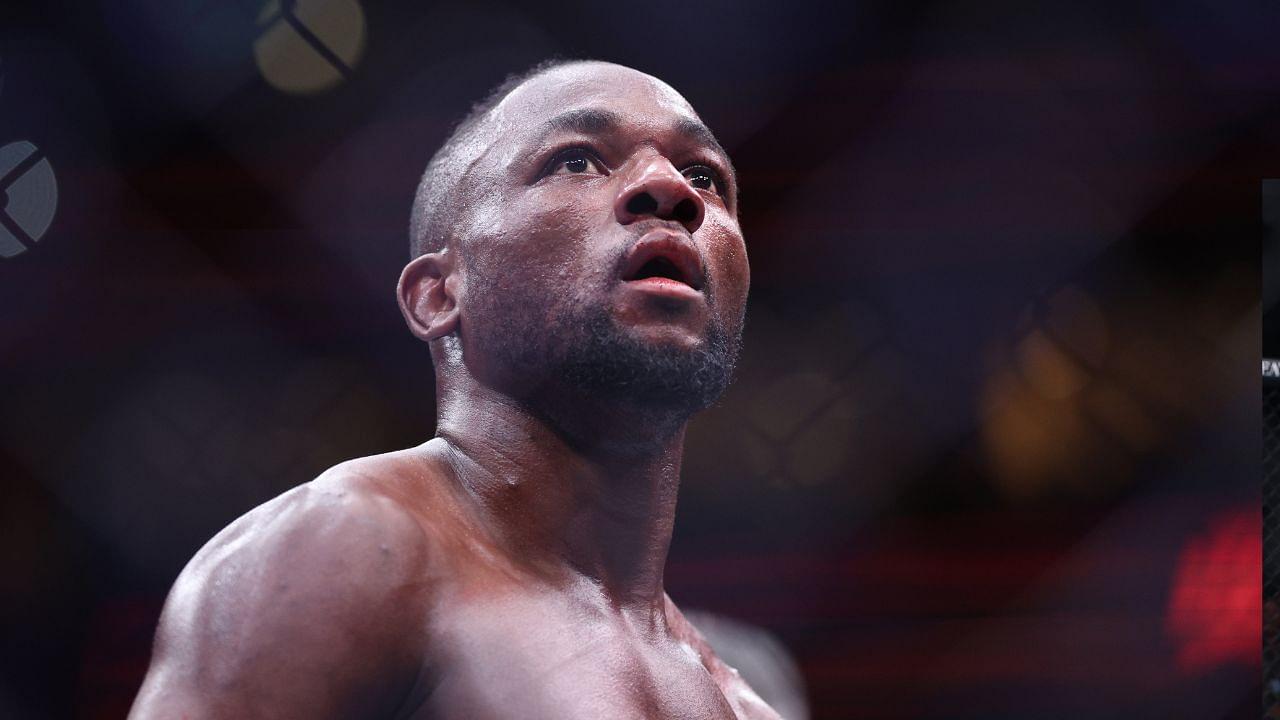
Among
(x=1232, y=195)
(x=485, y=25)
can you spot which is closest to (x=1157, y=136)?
(x=1232, y=195)

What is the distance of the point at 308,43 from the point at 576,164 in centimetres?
71

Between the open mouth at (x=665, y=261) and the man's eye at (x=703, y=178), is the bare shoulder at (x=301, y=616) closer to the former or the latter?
the open mouth at (x=665, y=261)

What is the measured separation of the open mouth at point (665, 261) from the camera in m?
0.82

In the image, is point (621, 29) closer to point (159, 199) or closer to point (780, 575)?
point (159, 199)

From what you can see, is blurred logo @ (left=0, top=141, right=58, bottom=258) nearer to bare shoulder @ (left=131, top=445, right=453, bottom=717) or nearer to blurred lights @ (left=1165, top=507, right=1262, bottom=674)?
bare shoulder @ (left=131, top=445, right=453, bottom=717)

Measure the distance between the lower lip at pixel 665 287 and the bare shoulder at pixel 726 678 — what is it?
0.98 feet

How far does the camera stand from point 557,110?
0.91m

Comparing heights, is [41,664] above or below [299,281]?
below

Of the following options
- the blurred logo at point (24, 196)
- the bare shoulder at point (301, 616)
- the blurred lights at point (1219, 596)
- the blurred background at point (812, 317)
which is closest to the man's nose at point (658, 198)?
the bare shoulder at point (301, 616)

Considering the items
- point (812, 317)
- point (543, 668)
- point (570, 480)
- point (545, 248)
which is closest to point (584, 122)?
point (545, 248)

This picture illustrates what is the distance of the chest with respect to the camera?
0.69 metres

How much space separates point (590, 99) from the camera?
92 centimetres

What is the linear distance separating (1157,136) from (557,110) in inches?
50.0

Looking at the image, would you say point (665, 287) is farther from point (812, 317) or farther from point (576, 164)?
point (812, 317)
